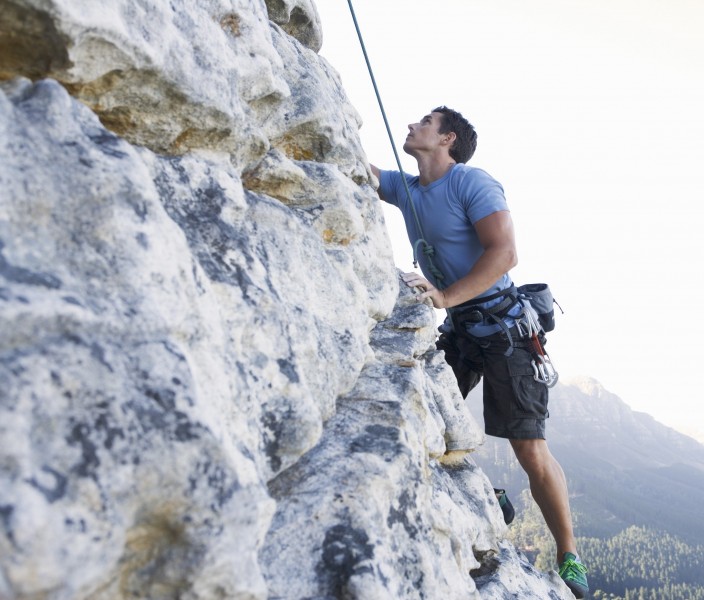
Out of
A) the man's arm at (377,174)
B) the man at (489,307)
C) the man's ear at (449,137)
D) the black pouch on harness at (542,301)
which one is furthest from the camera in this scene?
the man's arm at (377,174)

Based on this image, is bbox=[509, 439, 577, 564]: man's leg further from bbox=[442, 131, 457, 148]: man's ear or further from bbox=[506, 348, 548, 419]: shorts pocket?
bbox=[442, 131, 457, 148]: man's ear

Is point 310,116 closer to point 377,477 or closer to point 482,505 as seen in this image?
point 377,477

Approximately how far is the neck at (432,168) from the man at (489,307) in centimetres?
2

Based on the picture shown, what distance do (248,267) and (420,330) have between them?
3021mm

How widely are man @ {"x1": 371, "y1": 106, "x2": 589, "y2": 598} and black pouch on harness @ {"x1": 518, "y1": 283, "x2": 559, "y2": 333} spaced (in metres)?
0.30

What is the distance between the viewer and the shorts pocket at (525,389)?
6.25 meters

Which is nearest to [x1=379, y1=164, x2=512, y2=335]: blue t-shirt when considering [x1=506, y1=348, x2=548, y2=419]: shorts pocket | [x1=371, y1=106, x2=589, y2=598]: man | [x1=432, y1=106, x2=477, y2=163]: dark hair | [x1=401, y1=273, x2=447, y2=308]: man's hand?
[x1=371, y1=106, x2=589, y2=598]: man

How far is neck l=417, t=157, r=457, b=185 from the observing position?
7.03m

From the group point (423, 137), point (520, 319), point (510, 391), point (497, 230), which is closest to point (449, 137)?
point (423, 137)

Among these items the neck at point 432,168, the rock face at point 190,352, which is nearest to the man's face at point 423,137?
the neck at point 432,168

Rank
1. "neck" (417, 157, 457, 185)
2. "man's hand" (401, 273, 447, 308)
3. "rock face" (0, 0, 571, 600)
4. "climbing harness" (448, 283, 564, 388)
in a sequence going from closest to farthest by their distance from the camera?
"rock face" (0, 0, 571, 600) < "man's hand" (401, 273, 447, 308) < "climbing harness" (448, 283, 564, 388) < "neck" (417, 157, 457, 185)

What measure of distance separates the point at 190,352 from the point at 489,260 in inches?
160

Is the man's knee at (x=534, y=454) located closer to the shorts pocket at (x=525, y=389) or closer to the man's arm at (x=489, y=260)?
the shorts pocket at (x=525, y=389)

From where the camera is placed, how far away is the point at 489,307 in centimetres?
643
